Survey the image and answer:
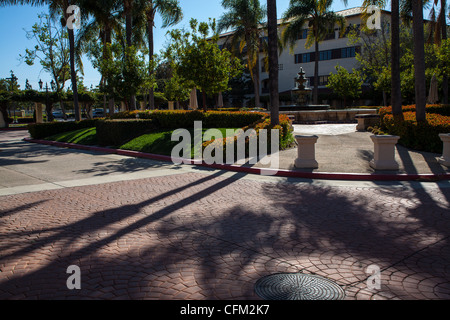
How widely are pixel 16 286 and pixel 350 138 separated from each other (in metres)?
13.8

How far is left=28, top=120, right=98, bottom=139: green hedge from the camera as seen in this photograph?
969 inches

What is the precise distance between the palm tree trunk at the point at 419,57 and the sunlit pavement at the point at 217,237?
5.81m

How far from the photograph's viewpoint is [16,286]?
386cm

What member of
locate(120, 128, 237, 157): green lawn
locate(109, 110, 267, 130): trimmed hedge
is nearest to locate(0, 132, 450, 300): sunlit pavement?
locate(120, 128, 237, 157): green lawn

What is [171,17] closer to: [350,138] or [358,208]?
[350,138]

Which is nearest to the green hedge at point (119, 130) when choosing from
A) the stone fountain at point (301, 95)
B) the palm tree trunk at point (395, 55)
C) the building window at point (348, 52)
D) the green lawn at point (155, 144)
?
the green lawn at point (155, 144)

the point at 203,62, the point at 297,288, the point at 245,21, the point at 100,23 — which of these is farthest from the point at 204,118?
the point at 245,21

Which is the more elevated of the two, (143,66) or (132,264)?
(143,66)

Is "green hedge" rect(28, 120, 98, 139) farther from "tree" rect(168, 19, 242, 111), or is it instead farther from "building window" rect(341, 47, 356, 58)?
"building window" rect(341, 47, 356, 58)

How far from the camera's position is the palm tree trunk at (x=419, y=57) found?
1340 cm

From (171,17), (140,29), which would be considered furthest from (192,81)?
(140,29)

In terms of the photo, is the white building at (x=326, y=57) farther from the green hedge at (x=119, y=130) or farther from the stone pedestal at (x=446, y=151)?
the stone pedestal at (x=446, y=151)

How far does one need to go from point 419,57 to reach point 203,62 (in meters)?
9.83
